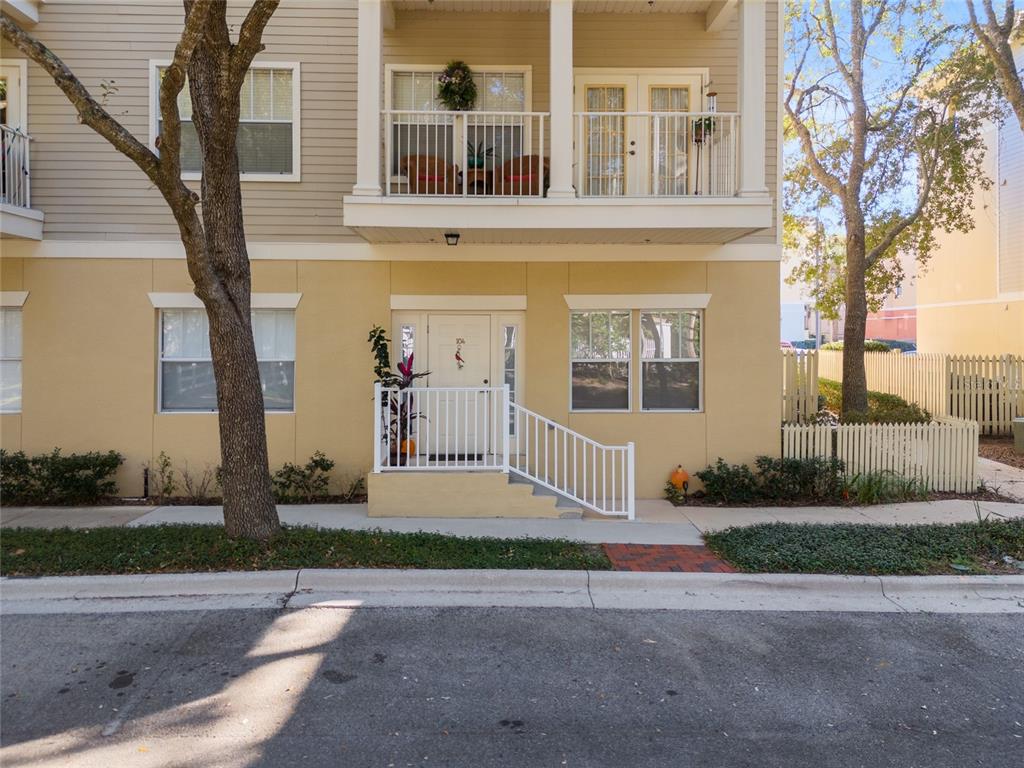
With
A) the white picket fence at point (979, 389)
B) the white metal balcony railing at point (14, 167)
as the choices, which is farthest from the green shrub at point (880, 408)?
the white metal balcony railing at point (14, 167)

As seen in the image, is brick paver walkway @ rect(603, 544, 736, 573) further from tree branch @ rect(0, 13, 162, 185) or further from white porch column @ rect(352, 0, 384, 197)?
tree branch @ rect(0, 13, 162, 185)

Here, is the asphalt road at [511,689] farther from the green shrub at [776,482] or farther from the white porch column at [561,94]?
the white porch column at [561,94]

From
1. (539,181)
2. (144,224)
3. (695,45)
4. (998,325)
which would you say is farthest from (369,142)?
(998,325)

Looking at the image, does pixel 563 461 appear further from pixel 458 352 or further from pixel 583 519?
pixel 458 352

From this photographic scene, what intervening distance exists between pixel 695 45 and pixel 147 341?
8553mm

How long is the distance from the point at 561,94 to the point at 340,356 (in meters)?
4.42

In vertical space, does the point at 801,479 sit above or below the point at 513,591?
above

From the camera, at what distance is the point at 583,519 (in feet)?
28.3

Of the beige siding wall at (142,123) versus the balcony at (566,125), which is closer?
the balcony at (566,125)

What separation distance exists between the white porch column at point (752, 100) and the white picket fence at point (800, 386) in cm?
449

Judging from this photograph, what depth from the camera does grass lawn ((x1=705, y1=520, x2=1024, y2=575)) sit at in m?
6.57

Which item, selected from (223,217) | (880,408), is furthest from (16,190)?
(880,408)

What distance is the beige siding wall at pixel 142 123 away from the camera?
378 inches

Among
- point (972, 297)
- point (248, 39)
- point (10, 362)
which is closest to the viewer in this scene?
point (248, 39)
